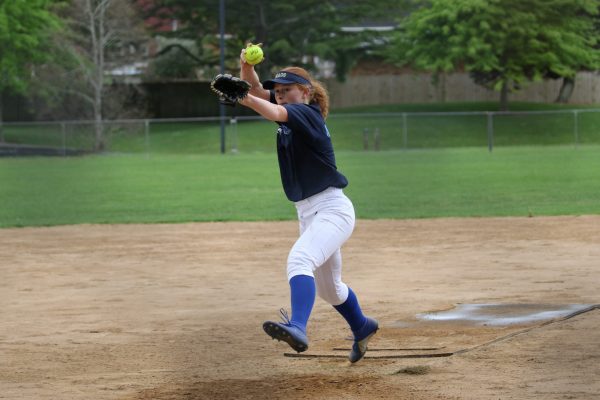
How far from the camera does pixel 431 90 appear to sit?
58.2m

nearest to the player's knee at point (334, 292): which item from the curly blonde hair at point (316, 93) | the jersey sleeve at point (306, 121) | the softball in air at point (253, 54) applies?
the jersey sleeve at point (306, 121)

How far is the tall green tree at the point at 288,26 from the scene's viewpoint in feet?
174

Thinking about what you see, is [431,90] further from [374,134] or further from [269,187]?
[269,187]

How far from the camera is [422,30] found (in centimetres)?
4831

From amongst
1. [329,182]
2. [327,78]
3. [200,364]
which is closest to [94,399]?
[200,364]

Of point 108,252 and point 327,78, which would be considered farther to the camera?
point 327,78

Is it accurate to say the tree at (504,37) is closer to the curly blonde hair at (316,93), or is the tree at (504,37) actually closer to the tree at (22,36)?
the tree at (22,36)

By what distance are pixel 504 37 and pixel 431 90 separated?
1182cm

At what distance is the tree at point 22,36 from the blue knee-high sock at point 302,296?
40.1 meters

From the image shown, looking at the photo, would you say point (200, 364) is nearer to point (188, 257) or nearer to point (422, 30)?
point (188, 257)

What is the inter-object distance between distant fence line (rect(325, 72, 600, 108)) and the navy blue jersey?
162ft

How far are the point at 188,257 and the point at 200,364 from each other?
6119 millimetres

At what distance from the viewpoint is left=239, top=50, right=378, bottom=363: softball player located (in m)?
6.62

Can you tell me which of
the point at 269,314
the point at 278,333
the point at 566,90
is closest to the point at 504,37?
the point at 566,90
